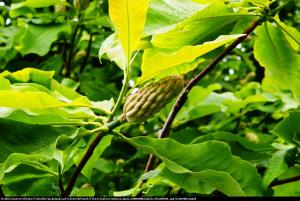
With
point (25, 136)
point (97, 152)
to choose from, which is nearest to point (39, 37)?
point (97, 152)

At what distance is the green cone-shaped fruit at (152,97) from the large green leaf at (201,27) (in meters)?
0.08

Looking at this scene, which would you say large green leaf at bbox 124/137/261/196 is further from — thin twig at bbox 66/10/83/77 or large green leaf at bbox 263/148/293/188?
thin twig at bbox 66/10/83/77

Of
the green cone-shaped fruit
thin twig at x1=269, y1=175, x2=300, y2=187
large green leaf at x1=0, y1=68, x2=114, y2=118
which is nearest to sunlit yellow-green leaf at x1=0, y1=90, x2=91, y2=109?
large green leaf at x1=0, y1=68, x2=114, y2=118

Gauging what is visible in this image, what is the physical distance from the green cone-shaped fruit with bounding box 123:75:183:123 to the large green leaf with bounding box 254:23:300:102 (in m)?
0.38

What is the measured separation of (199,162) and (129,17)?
0.32 meters

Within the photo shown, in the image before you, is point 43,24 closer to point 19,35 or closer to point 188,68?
point 19,35

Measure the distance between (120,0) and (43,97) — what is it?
226mm

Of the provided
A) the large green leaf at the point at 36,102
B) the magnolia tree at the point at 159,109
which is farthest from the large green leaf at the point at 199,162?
the large green leaf at the point at 36,102

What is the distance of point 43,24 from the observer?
1772 millimetres

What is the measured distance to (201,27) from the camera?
1.03 metres

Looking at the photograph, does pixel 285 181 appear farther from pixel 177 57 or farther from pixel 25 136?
pixel 25 136

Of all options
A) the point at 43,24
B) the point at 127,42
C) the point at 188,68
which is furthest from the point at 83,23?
the point at 127,42

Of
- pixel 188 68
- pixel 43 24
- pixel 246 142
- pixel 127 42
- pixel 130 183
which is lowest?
pixel 130 183

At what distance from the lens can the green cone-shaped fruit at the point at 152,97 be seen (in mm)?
914
